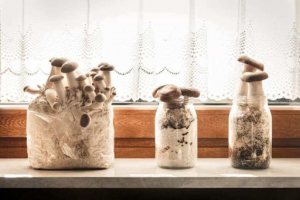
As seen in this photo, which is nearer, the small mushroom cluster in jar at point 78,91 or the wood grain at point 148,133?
the small mushroom cluster in jar at point 78,91

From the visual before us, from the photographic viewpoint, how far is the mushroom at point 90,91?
1081 millimetres

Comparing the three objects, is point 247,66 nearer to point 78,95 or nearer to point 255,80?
point 255,80

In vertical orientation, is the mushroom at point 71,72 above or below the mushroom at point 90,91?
above

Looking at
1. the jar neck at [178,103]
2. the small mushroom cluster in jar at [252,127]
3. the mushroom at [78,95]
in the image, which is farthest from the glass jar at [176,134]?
the mushroom at [78,95]

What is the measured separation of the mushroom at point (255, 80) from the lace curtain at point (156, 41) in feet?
0.64

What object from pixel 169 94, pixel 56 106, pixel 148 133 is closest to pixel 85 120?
pixel 56 106

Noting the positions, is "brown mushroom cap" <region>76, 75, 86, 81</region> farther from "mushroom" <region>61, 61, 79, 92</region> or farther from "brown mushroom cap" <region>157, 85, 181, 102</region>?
"brown mushroom cap" <region>157, 85, 181, 102</region>

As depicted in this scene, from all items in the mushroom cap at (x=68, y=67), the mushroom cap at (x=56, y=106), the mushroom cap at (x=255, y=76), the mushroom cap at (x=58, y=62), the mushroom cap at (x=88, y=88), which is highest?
the mushroom cap at (x=58, y=62)

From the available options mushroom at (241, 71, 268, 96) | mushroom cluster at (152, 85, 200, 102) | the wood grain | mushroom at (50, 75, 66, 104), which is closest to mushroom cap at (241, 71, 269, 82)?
mushroom at (241, 71, 268, 96)

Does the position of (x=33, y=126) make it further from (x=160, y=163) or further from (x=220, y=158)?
(x=220, y=158)

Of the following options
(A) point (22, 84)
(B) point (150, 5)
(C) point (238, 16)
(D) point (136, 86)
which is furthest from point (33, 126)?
(C) point (238, 16)

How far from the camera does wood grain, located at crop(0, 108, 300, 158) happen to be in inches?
54.1

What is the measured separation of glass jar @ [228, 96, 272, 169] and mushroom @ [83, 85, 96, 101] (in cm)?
40

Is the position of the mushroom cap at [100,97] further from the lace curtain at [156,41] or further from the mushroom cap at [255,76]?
the mushroom cap at [255,76]
